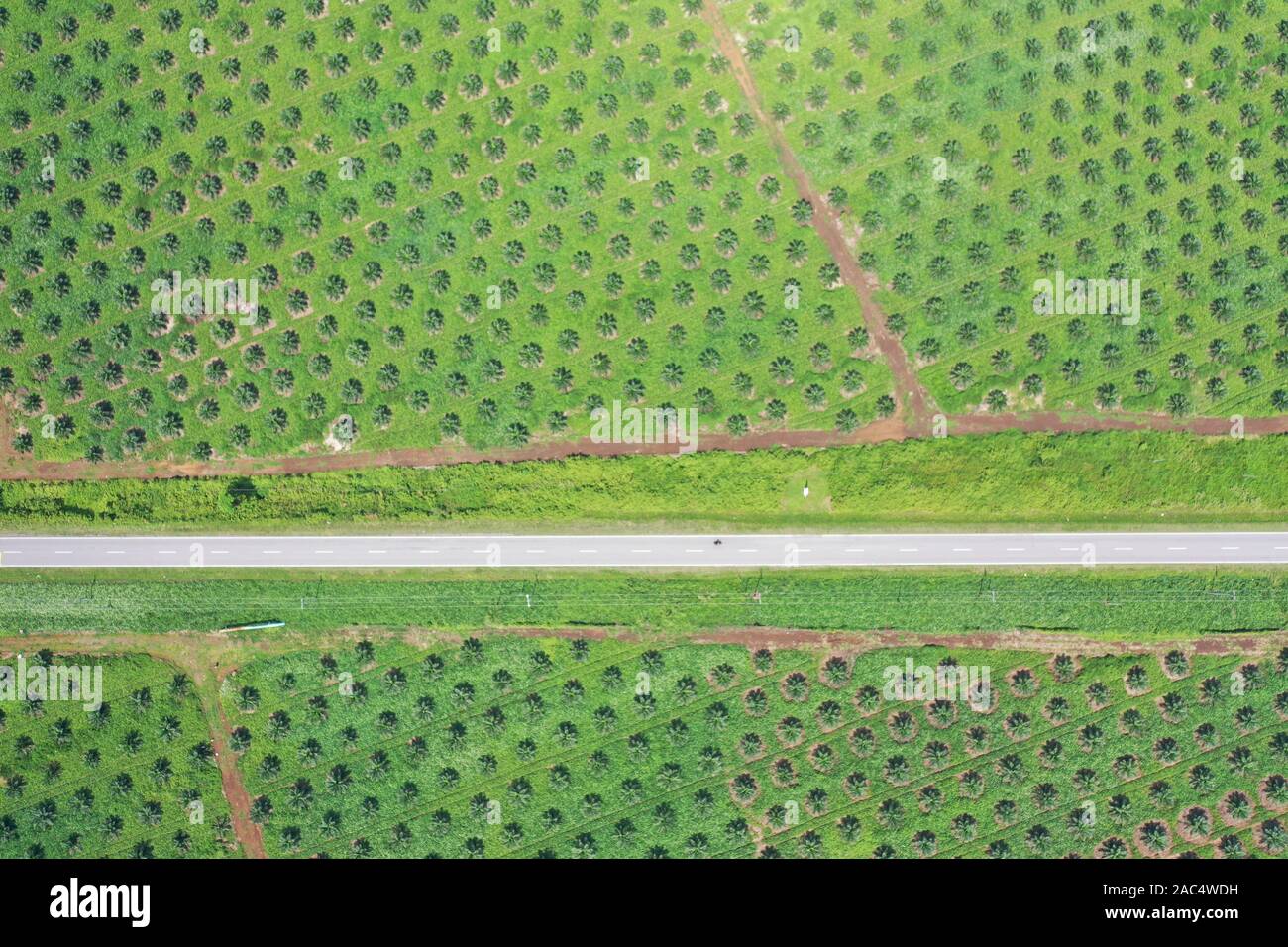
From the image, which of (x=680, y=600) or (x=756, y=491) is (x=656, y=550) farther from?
(x=756, y=491)

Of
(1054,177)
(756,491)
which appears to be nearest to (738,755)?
(756,491)

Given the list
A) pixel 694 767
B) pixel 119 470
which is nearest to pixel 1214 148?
pixel 694 767

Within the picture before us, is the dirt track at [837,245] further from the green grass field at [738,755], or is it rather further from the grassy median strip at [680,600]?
the green grass field at [738,755]

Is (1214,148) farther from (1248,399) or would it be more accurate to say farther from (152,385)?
(152,385)

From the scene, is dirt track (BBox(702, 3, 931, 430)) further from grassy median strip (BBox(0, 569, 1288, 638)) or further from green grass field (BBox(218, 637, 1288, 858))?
green grass field (BBox(218, 637, 1288, 858))

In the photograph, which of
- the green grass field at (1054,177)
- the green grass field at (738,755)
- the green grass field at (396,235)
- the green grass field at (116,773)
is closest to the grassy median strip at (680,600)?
the green grass field at (738,755)
